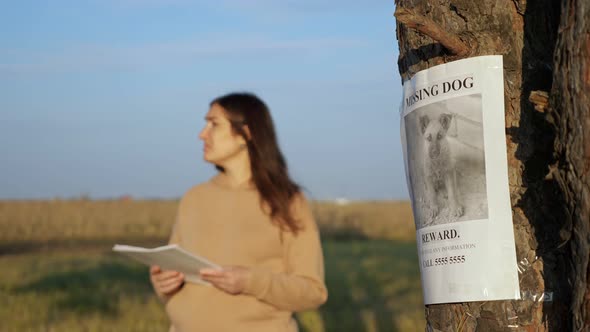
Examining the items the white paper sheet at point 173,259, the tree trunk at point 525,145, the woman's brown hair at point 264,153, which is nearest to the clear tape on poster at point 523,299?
the tree trunk at point 525,145

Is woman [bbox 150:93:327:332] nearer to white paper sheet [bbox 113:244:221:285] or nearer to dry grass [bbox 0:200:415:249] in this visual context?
white paper sheet [bbox 113:244:221:285]

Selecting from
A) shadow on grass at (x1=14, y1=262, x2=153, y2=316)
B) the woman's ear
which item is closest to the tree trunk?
the woman's ear

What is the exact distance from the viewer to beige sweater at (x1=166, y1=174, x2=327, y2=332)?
4.45m

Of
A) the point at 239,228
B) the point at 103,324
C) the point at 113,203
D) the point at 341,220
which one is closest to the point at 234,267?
the point at 239,228

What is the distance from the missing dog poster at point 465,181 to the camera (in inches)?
94.2

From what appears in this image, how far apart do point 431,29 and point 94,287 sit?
12369 millimetres

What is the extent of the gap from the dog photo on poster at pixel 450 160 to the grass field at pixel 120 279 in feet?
25.1

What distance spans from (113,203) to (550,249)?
121 ft

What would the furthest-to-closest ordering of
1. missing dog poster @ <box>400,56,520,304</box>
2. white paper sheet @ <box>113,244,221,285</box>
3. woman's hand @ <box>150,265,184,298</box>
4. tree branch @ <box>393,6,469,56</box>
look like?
woman's hand @ <box>150,265,184,298</box>
white paper sheet @ <box>113,244,221,285</box>
missing dog poster @ <box>400,56,520,304</box>
tree branch @ <box>393,6,469,56</box>

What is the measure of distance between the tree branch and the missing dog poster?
4cm

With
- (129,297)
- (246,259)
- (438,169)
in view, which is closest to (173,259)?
(246,259)

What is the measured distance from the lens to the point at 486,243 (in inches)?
94.5

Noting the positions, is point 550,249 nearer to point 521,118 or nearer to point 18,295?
point 521,118

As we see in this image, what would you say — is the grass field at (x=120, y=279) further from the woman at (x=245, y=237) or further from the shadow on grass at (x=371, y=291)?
the woman at (x=245, y=237)
